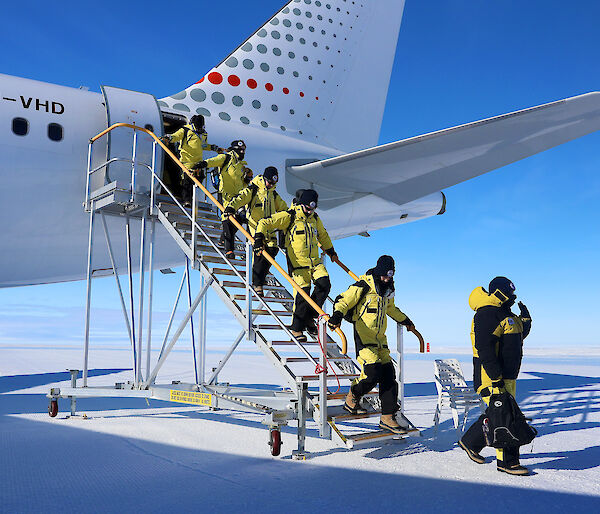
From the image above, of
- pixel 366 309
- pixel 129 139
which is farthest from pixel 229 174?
pixel 366 309

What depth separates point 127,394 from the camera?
8.48 m

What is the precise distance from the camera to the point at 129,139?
9289 mm

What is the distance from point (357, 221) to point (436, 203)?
7.41 feet

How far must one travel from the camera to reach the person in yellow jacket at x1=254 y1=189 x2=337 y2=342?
6.82 meters

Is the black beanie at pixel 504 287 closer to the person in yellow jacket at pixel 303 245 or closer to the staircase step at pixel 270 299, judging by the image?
the person in yellow jacket at pixel 303 245

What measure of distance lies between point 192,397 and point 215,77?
8.09m

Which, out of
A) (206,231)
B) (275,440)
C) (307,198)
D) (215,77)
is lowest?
(275,440)

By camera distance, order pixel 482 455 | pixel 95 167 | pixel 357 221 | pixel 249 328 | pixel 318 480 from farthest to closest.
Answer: pixel 357 221 < pixel 95 167 < pixel 249 328 < pixel 482 455 < pixel 318 480

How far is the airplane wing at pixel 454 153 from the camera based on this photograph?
297 inches

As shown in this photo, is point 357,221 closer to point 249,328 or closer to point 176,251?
point 176,251

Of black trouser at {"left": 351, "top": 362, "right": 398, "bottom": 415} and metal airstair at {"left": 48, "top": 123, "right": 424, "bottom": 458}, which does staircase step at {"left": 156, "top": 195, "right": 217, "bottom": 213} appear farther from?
black trouser at {"left": 351, "top": 362, "right": 398, "bottom": 415}

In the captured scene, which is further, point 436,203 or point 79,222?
point 436,203

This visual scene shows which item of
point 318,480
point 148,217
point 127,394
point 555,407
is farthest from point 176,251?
point 555,407

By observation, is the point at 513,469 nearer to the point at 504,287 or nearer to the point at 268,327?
the point at 504,287
